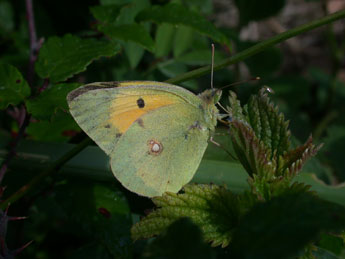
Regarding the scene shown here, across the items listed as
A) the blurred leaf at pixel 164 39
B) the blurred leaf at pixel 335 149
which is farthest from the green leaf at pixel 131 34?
the blurred leaf at pixel 335 149

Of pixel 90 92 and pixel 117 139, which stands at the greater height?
pixel 90 92

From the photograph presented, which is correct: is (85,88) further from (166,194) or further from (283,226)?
(283,226)

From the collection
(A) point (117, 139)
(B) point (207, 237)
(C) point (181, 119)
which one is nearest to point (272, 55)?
(C) point (181, 119)

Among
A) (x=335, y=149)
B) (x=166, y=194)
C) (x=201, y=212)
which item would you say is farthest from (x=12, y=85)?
(x=335, y=149)

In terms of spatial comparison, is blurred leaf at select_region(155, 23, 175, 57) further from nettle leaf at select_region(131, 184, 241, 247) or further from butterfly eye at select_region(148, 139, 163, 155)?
nettle leaf at select_region(131, 184, 241, 247)

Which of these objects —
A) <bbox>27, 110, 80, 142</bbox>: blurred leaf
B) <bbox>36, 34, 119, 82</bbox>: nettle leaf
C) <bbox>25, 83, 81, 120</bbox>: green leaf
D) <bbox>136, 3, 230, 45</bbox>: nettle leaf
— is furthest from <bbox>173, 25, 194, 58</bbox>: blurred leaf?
<bbox>25, 83, 81, 120</bbox>: green leaf

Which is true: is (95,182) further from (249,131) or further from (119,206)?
(249,131)
